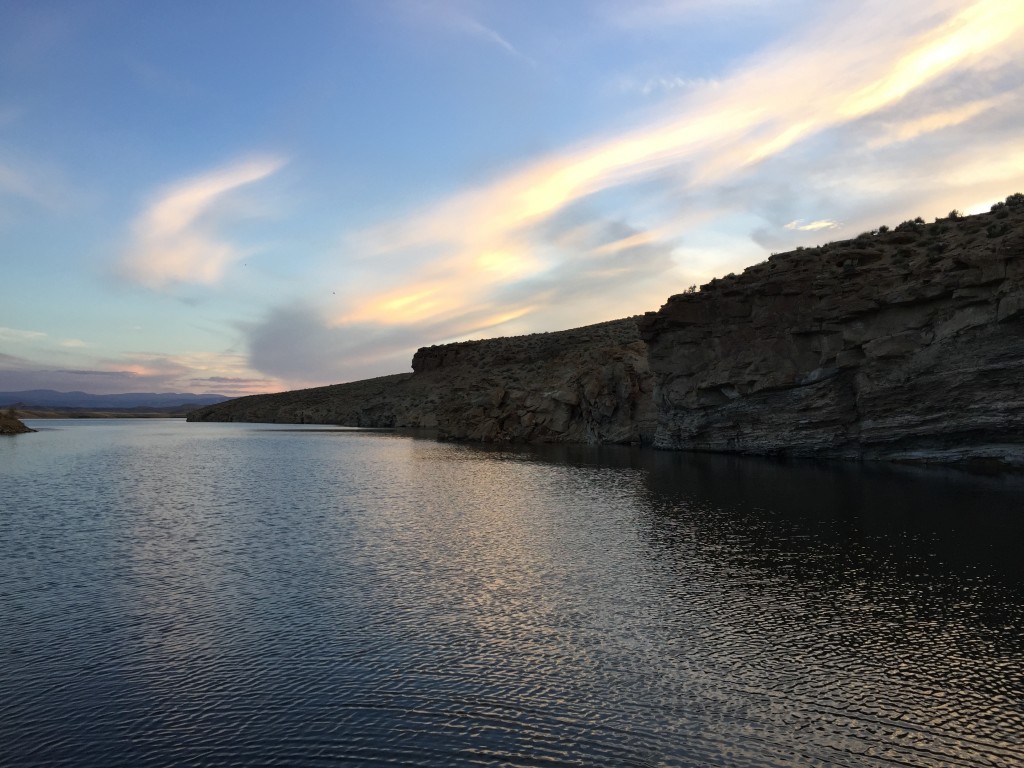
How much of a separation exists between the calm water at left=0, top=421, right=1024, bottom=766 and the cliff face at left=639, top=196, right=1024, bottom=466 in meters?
14.0

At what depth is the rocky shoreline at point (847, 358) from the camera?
40844 mm

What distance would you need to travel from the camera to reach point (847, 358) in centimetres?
4947

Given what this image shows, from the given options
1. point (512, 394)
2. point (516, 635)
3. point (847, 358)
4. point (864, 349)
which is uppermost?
point (864, 349)

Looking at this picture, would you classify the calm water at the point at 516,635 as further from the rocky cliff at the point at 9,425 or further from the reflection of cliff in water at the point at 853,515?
the rocky cliff at the point at 9,425

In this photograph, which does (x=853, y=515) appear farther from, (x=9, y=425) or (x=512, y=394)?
(x=9, y=425)

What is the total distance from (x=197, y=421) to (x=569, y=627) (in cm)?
20636

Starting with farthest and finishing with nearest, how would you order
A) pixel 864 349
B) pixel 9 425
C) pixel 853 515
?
1. pixel 9 425
2. pixel 864 349
3. pixel 853 515

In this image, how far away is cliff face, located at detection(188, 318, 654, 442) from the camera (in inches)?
3046

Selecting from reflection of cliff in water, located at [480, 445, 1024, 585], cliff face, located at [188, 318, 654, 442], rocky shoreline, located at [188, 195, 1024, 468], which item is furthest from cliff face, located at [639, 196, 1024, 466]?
cliff face, located at [188, 318, 654, 442]

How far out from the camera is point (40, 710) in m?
10.6

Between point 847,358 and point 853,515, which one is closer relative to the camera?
point 853,515

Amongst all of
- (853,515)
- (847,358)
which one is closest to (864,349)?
(847,358)

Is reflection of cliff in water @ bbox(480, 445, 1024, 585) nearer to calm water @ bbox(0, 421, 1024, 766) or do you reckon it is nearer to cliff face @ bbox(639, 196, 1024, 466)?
calm water @ bbox(0, 421, 1024, 766)

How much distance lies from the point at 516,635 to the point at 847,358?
43.8 m
